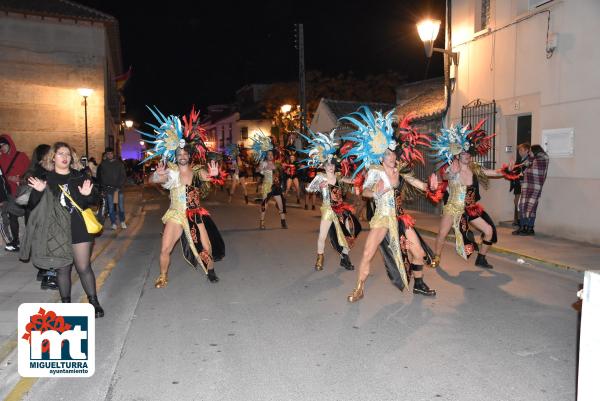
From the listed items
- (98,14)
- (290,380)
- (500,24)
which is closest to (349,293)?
(290,380)

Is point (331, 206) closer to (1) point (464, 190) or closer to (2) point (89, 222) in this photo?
(1) point (464, 190)

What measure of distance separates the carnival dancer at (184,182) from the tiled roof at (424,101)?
9377 millimetres

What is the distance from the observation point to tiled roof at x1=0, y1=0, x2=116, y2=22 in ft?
76.9

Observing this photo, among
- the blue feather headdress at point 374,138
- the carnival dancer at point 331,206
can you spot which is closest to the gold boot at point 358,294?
the blue feather headdress at point 374,138

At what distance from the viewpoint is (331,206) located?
328 inches

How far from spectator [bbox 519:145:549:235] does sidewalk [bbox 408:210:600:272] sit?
0.34 m

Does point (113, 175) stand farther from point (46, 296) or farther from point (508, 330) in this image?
point (508, 330)

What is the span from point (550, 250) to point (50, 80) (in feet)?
75.0

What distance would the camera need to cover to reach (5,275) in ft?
24.9

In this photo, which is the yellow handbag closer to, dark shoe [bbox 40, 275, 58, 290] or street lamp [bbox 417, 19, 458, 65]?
dark shoe [bbox 40, 275, 58, 290]

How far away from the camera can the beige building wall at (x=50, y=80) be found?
2386cm

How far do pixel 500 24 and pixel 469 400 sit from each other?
1097 cm

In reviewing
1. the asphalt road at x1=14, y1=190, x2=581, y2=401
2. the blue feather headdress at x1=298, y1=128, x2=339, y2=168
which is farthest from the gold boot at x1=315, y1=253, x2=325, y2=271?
the blue feather headdress at x1=298, y1=128, x2=339, y2=168

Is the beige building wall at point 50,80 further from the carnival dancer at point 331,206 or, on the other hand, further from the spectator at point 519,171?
the spectator at point 519,171
